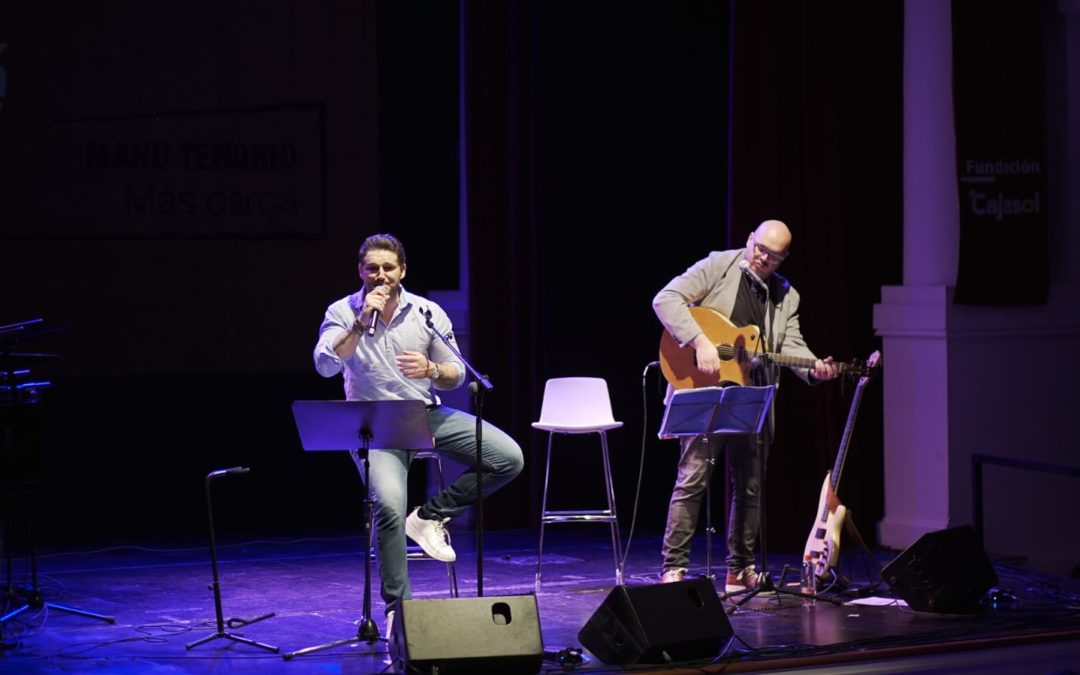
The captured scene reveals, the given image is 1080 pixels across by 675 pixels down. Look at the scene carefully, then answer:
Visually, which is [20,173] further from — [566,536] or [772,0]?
[772,0]

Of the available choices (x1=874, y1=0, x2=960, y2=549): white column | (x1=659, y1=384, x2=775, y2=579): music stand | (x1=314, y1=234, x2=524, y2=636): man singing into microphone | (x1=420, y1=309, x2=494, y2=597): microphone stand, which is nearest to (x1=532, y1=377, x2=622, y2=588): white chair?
(x1=659, y1=384, x2=775, y2=579): music stand

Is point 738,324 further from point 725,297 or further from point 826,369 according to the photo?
point 826,369

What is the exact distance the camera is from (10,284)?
24.6ft

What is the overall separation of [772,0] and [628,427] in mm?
2562

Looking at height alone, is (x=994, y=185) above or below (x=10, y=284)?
above

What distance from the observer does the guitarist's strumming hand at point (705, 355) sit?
6.12m

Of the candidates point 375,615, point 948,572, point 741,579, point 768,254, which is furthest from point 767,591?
point 375,615

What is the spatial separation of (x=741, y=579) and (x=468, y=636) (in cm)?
202

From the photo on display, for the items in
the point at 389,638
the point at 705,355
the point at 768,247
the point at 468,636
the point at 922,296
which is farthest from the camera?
the point at 922,296

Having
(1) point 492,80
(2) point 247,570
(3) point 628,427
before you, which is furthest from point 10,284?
(3) point 628,427

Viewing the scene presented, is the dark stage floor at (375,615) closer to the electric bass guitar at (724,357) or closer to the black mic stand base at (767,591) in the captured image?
the black mic stand base at (767,591)

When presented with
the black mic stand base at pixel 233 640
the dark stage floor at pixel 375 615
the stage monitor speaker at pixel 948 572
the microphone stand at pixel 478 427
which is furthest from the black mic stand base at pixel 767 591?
the black mic stand base at pixel 233 640

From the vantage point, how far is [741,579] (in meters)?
6.43

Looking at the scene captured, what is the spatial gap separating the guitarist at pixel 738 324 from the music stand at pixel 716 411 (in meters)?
0.28
